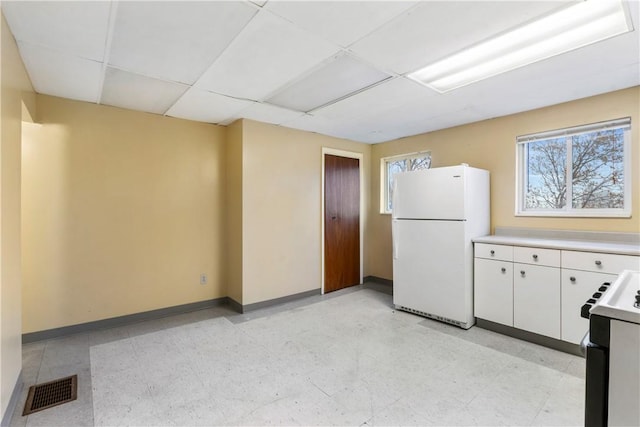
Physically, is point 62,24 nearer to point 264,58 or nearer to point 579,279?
point 264,58

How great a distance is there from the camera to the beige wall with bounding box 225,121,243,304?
144 inches

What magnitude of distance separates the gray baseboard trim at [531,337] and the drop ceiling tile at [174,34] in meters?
3.40

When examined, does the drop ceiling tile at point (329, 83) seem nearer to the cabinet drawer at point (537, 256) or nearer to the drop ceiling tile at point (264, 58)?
the drop ceiling tile at point (264, 58)

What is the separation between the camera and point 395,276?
12.2 feet

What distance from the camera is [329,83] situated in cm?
259

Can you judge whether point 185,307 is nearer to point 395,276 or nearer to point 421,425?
point 395,276

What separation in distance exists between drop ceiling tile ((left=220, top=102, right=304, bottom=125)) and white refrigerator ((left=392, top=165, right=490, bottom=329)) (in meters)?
1.52

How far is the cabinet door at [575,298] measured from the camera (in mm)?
2418

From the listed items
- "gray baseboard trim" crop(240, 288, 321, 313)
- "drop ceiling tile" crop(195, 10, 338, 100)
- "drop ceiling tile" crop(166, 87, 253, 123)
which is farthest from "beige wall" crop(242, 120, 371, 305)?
"drop ceiling tile" crop(195, 10, 338, 100)

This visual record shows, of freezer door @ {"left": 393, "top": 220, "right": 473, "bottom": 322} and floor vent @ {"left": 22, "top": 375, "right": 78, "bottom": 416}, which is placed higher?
freezer door @ {"left": 393, "top": 220, "right": 473, "bottom": 322}

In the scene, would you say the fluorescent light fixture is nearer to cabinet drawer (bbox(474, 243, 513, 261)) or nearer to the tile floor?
cabinet drawer (bbox(474, 243, 513, 261))

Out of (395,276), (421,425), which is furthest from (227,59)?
(395,276)

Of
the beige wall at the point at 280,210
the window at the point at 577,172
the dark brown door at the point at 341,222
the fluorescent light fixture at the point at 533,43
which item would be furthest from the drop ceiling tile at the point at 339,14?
the dark brown door at the point at 341,222

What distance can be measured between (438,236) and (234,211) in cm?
248
